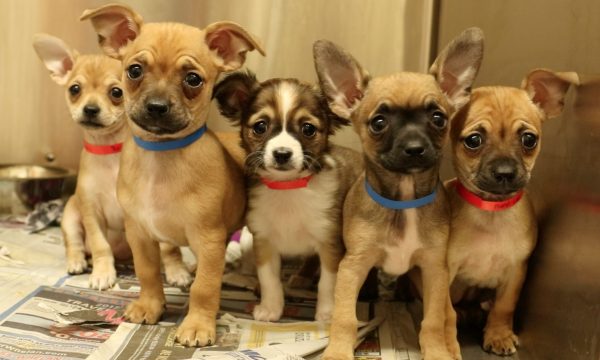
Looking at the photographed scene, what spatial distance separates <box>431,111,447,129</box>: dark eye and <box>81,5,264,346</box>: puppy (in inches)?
32.0

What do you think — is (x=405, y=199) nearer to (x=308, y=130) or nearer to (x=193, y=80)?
(x=308, y=130)

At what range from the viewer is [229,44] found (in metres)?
2.80

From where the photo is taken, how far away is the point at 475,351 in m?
2.61

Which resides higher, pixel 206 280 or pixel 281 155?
pixel 281 155

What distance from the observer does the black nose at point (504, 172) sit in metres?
2.26

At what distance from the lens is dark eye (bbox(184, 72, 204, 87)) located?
2553mm

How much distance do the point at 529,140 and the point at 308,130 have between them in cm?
93

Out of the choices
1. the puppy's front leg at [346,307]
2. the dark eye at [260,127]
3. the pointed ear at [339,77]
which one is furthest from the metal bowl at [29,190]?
the puppy's front leg at [346,307]

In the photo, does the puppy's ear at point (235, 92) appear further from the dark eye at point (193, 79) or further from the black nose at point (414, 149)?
the black nose at point (414, 149)

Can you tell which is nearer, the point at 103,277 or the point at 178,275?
the point at 103,277

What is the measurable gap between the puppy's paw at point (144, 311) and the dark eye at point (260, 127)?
35.2 inches

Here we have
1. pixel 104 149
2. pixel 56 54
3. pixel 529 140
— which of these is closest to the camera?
pixel 529 140

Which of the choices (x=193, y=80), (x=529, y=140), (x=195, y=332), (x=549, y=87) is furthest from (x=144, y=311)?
(x=549, y=87)

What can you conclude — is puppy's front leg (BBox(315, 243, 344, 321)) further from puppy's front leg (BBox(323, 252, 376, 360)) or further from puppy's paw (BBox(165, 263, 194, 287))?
puppy's paw (BBox(165, 263, 194, 287))
